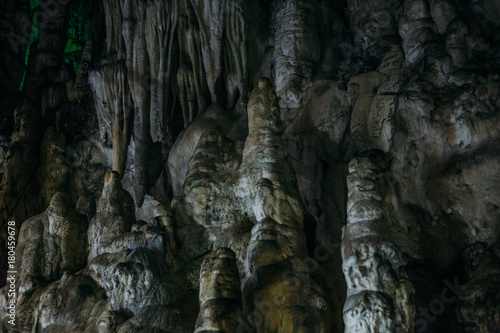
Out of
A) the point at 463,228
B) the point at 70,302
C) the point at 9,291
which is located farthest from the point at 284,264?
the point at 9,291

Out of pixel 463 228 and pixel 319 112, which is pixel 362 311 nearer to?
pixel 463 228

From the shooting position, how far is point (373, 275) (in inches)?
156

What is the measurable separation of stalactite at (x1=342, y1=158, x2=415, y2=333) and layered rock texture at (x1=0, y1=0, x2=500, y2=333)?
0.04 feet

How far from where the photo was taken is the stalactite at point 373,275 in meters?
3.79

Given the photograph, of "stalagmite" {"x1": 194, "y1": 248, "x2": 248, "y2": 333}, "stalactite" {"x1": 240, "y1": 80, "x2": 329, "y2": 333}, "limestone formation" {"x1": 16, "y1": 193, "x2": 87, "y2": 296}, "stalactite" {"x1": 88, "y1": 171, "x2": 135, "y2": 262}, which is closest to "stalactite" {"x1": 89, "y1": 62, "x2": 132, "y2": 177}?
"limestone formation" {"x1": 16, "y1": 193, "x2": 87, "y2": 296}

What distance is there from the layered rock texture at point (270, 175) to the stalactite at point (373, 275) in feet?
0.04

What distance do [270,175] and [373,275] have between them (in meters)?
1.81

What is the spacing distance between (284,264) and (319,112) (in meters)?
2.85

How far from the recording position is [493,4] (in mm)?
6414

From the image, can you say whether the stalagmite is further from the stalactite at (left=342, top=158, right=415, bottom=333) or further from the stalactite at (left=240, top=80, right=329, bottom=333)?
the stalactite at (left=342, top=158, right=415, bottom=333)

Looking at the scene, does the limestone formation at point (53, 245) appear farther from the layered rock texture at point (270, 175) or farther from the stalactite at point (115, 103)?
the stalactite at point (115, 103)

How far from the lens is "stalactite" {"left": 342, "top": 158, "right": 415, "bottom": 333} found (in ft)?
12.4

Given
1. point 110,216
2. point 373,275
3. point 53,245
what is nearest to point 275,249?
point 373,275

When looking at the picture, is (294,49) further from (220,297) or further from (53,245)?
(220,297)
